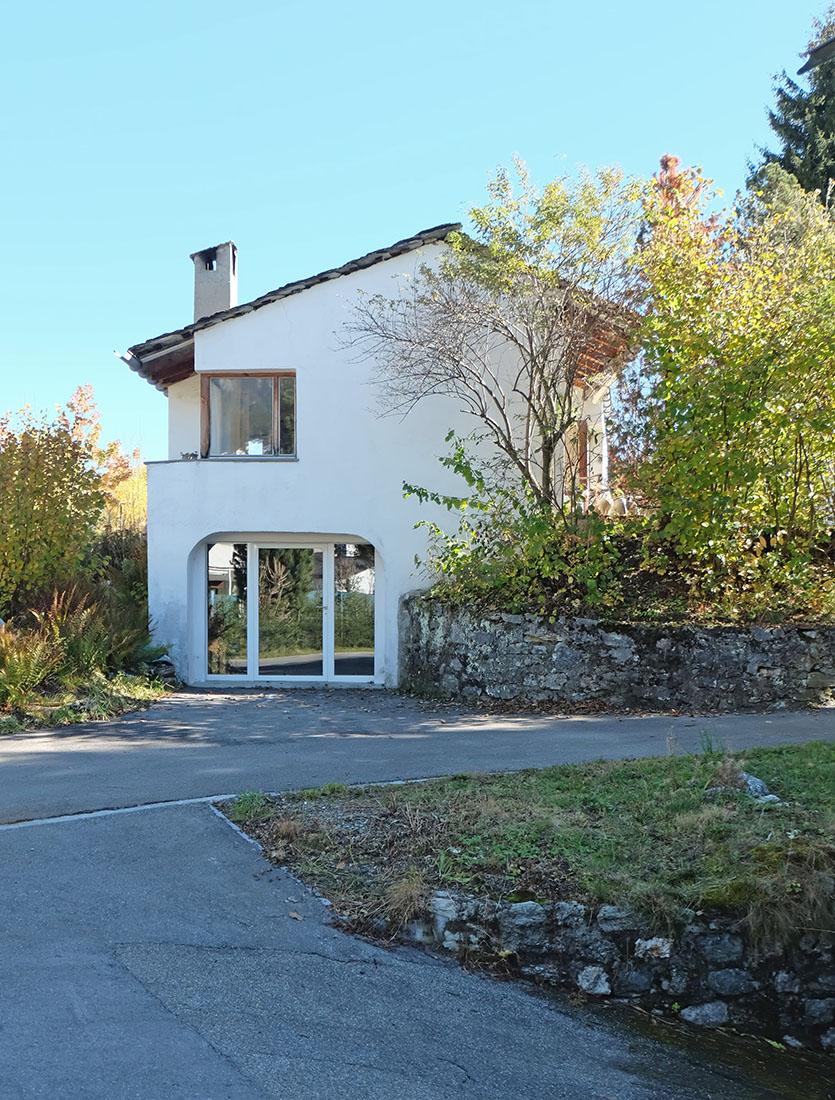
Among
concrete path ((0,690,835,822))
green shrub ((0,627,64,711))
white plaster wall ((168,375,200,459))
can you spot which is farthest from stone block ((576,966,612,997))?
white plaster wall ((168,375,200,459))

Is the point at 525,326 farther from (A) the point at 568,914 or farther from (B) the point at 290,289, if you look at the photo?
(A) the point at 568,914

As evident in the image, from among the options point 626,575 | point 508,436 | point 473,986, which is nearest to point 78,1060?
point 473,986

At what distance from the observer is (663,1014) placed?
487 cm

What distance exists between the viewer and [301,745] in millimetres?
10102

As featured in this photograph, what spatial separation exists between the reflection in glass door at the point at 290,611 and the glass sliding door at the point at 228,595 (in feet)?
1.09

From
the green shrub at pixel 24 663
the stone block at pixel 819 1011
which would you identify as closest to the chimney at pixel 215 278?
the green shrub at pixel 24 663

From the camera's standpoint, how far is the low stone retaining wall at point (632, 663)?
1173 cm

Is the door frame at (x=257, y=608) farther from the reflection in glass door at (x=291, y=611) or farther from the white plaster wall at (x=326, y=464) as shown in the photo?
the white plaster wall at (x=326, y=464)

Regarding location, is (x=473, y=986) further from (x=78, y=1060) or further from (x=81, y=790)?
(x=81, y=790)

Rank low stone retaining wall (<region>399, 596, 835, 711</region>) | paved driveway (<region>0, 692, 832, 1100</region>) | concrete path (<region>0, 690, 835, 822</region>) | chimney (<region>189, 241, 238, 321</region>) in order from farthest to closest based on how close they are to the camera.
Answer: chimney (<region>189, 241, 238, 321</region>)
low stone retaining wall (<region>399, 596, 835, 711</region>)
concrete path (<region>0, 690, 835, 822</region>)
paved driveway (<region>0, 692, 832, 1100</region>)

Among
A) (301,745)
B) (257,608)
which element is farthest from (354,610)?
(301,745)

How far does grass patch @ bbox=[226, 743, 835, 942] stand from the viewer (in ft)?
16.8

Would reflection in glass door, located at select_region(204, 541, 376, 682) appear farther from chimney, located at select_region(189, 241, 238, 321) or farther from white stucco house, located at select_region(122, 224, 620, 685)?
chimney, located at select_region(189, 241, 238, 321)

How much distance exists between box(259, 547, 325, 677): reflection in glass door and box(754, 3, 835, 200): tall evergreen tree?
1935 centimetres
